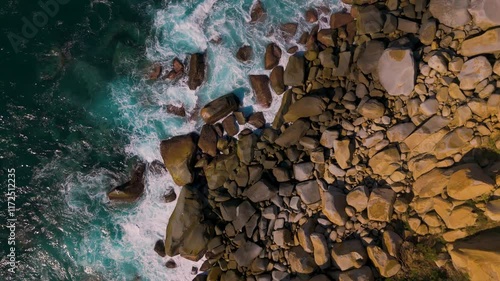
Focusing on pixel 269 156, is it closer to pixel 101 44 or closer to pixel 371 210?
pixel 371 210

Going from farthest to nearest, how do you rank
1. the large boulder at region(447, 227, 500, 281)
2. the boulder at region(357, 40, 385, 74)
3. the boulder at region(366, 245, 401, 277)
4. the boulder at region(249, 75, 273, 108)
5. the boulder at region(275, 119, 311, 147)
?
the boulder at region(249, 75, 273, 108) < the boulder at region(275, 119, 311, 147) < the boulder at region(357, 40, 385, 74) < the boulder at region(366, 245, 401, 277) < the large boulder at region(447, 227, 500, 281)

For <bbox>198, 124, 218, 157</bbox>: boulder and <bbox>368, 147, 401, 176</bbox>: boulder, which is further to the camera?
<bbox>198, 124, 218, 157</bbox>: boulder

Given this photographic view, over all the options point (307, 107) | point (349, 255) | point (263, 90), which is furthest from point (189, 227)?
point (307, 107)

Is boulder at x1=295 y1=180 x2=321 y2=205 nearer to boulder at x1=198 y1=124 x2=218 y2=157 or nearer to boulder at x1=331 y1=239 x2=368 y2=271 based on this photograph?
boulder at x1=331 y1=239 x2=368 y2=271

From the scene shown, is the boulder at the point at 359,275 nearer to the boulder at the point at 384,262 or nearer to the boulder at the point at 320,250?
the boulder at the point at 384,262

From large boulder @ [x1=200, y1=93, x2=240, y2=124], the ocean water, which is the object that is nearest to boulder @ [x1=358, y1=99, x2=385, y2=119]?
large boulder @ [x1=200, y1=93, x2=240, y2=124]

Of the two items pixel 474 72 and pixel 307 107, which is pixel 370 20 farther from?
pixel 474 72

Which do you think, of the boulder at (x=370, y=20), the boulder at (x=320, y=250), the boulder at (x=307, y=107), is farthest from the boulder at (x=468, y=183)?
the boulder at (x=370, y=20)

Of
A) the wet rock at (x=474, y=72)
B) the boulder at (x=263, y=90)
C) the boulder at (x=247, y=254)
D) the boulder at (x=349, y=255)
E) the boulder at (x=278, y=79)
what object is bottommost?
the boulder at (x=247, y=254)
